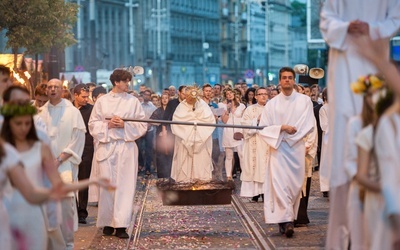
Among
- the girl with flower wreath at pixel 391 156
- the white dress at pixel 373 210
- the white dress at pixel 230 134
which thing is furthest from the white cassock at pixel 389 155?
the white dress at pixel 230 134

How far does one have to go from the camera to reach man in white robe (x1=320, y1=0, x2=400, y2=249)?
1092 centimetres

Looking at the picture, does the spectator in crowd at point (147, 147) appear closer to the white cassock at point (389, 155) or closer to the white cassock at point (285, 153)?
the white cassock at point (285, 153)

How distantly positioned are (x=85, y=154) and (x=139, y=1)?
388ft

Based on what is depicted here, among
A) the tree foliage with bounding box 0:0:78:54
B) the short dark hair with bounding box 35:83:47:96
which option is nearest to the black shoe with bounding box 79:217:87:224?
the short dark hair with bounding box 35:83:47:96

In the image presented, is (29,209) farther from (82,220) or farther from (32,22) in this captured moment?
(32,22)

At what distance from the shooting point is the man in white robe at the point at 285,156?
1669 centimetres

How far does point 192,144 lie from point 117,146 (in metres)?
4.60

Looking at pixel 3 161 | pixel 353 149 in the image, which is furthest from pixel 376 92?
pixel 3 161

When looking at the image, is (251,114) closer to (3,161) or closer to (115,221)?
(115,221)

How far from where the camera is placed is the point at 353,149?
9.77 m

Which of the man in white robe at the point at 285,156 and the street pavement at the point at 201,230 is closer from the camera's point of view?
the street pavement at the point at 201,230

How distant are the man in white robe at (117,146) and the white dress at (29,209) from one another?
703 cm

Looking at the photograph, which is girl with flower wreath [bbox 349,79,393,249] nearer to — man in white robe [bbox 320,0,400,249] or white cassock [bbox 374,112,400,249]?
white cassock [bbox 374,112,400,249]

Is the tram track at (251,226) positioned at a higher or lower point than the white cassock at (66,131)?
lower
